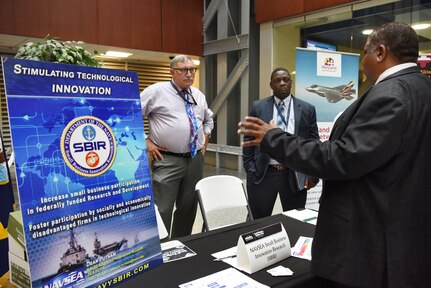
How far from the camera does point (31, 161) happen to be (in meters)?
0.96

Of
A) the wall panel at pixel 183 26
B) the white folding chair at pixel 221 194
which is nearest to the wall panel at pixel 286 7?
the wall panel at pixel 183 26

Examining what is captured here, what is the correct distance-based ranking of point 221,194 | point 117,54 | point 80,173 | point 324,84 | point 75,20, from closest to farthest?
point 80,173 < point 221,194 < point 324,84 < point 75,20 < point 117,54

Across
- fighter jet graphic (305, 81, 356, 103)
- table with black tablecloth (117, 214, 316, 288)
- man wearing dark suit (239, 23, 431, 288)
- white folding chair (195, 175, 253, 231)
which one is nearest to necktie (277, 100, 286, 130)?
white folding chair (195, 175, 253, 231)

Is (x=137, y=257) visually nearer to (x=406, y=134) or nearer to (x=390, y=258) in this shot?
(x=390, y=258)

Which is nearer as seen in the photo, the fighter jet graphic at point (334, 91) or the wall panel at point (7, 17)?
the fighter jet graphic at point (334, 91)

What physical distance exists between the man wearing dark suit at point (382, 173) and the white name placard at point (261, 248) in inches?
11.2

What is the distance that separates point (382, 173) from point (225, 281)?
2.29 feet

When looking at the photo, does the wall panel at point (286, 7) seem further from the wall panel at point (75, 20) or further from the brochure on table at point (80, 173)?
the brochure on table at point (80, 173)

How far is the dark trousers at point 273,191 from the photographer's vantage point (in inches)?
104

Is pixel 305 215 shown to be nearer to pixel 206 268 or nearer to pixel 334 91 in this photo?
pixel 206 268

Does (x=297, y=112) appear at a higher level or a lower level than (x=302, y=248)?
higher

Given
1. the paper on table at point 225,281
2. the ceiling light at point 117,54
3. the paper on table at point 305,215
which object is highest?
the ceiling light at point 117,54

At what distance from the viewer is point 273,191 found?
2660mm

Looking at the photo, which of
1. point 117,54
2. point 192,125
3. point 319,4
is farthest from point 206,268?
point 117,54
